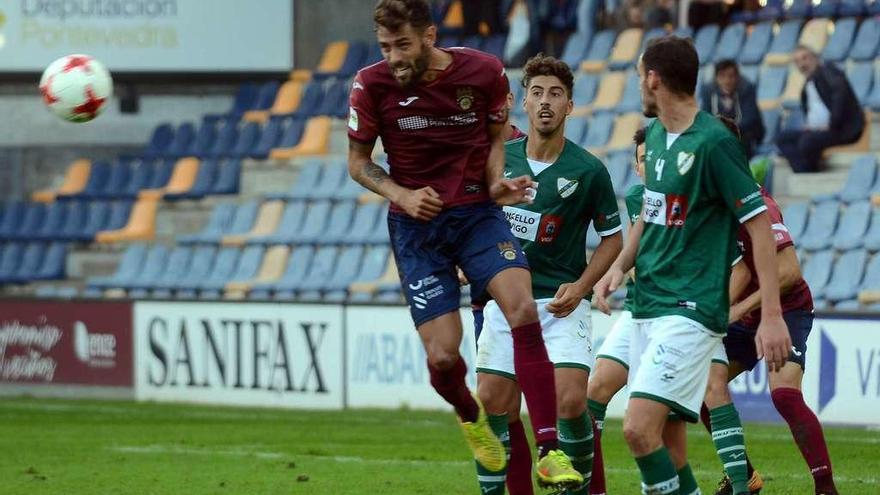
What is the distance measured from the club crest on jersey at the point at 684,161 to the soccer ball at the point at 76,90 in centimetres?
717

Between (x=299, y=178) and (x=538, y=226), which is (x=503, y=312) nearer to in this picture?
(x=538, y=226)

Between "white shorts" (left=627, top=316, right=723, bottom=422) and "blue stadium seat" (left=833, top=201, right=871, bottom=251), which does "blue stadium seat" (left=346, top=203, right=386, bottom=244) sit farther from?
"white shorts" (left=627, top=316, right=723, bottom=422)

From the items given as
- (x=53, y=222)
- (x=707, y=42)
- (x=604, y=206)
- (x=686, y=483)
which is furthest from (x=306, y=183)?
(x=686, y=483)

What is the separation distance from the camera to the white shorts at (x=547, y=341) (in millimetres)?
8586

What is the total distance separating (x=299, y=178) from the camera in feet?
75.8

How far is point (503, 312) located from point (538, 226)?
2.85ft

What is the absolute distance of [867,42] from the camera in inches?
770

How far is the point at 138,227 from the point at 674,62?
17.3 m

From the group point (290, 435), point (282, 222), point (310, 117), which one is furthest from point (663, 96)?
point (310, 117)

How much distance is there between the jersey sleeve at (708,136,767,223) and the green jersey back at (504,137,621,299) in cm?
168

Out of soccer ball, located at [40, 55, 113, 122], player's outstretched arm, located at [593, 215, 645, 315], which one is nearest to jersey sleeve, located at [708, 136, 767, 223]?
player's outstretched arm, located at [593, 215, 645, 315]

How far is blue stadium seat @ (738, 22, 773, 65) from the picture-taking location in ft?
66.9

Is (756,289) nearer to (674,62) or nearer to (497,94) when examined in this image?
(497,94)

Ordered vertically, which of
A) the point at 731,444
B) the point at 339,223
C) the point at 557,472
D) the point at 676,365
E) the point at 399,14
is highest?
the point at 399,14
